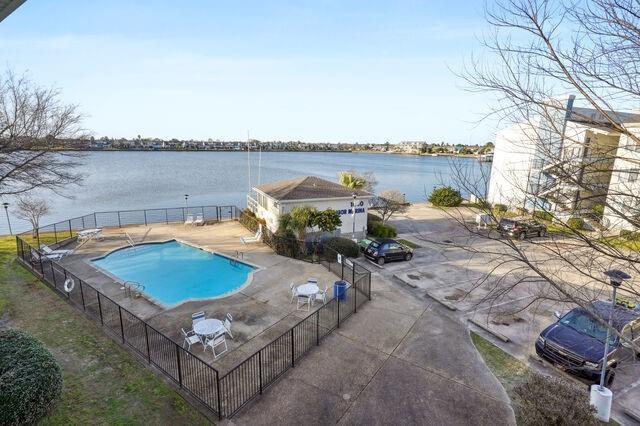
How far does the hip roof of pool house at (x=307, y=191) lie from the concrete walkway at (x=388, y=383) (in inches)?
424

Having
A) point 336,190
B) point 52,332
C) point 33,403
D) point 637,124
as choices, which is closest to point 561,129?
point 637,124

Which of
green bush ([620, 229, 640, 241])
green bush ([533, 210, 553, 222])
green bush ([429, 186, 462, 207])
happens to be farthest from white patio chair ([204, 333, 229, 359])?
green bush ([429, 186, 462, 207])

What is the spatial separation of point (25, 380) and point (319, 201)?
16.5m

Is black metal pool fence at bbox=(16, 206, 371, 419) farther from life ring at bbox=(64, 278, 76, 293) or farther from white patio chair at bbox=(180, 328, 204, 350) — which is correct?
white patio chair at bbox=(180, 328, 204, 350)

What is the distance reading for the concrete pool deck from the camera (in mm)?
10719

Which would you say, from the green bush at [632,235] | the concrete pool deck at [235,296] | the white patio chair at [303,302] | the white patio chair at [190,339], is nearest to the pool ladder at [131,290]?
the concrete pool deck at [235,296]

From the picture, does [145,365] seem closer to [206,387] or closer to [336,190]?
[206,387]

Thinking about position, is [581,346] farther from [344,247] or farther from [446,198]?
[446,198]

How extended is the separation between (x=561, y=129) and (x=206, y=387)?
29.2 feet

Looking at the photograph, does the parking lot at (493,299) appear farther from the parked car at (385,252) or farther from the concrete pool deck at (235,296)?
the concrete pool deck at (235,296)

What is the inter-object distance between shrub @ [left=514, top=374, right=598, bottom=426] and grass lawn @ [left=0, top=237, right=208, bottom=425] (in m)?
6.83

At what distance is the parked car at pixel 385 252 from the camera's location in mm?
18547

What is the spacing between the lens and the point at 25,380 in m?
6.36

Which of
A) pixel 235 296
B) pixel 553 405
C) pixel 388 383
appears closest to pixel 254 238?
pixel 235 296
